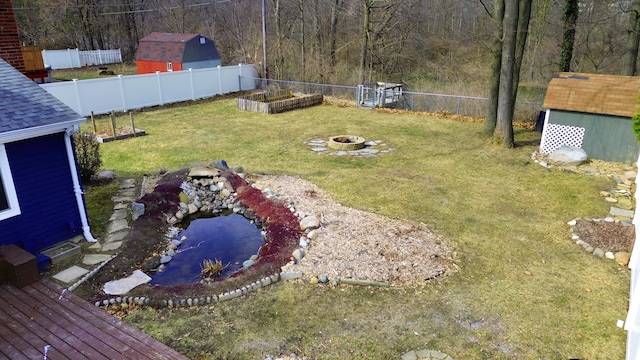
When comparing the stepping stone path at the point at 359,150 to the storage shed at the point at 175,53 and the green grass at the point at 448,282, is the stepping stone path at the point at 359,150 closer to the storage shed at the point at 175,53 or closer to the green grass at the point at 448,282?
the green grass at the point at 448,282

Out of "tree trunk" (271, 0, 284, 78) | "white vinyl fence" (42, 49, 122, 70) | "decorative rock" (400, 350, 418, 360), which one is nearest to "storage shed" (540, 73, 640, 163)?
"decorative rock" (400, 350, 418, 360)

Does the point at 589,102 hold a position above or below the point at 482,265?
above

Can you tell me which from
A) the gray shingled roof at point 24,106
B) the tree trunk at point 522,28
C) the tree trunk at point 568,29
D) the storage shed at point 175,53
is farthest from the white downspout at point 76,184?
the storage shed at point 175,53

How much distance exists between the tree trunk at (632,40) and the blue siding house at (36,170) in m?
16.1

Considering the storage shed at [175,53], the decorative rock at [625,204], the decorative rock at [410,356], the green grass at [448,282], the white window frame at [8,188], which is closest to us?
the decorative rock at [410,356]

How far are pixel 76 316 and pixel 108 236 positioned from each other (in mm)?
2345

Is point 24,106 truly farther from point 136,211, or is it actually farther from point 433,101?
point 433,101

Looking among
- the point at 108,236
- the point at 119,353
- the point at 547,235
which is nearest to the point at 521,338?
the point at 547,235

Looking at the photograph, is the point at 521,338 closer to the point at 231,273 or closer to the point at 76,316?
the point at 231,273

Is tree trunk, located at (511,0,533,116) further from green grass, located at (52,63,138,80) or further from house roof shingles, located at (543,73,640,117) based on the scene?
green grass, located at (52,63,138,80)

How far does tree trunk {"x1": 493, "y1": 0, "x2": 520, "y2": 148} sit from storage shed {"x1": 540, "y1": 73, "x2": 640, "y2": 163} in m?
1.09

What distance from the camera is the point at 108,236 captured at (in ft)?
23.2

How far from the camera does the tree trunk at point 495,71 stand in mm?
12922

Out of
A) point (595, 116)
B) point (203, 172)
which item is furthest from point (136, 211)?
point (595, 116)
